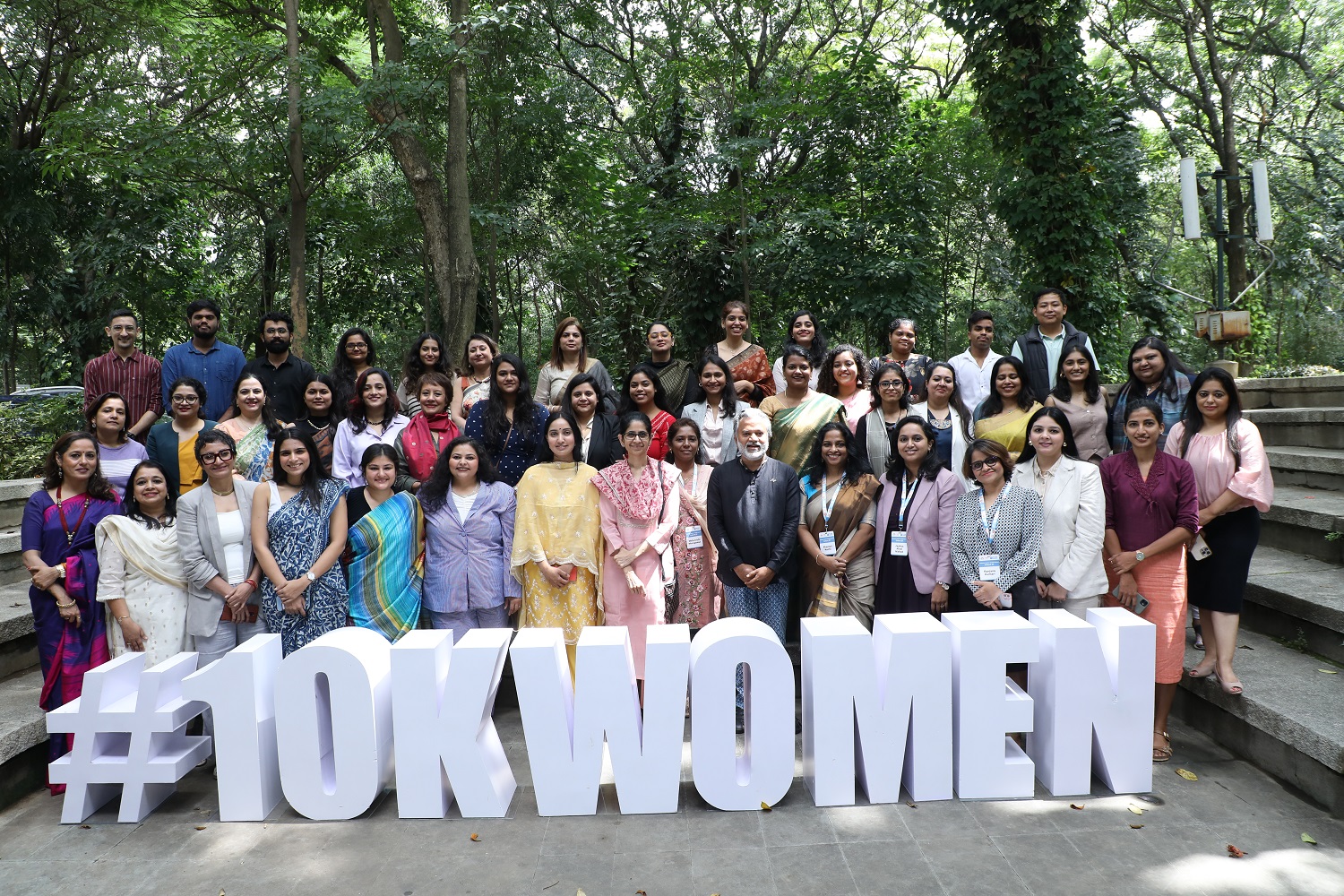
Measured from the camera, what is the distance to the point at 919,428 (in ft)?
13.7

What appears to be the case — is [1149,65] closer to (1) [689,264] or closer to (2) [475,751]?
(1) [689,264]

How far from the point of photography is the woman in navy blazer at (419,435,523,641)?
4289mm

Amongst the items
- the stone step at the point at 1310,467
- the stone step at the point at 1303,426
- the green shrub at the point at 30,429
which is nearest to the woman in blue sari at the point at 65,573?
the green shrub at the point at 30,429

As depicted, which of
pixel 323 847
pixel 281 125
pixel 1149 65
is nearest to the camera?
pixel 323 847

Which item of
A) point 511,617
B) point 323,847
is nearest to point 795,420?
point 511,617

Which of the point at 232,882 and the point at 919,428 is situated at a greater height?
the point at 919,428

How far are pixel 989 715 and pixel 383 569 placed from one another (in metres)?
2.85

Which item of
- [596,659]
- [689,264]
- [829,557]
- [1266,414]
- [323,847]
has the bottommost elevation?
[323,847]

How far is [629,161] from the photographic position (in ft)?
41.0

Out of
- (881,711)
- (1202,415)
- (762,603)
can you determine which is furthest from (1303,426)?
(881,711)

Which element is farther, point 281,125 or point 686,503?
point 281,125

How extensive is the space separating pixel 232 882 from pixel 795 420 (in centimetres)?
333

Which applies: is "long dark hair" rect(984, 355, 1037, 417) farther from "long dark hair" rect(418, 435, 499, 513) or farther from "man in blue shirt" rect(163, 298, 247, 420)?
"man in blue shirt" rect(163, 298, 247, 420)

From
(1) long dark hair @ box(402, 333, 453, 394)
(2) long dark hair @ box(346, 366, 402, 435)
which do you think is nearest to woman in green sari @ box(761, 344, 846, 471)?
(1) long dark hair @ box(402, 333, 453, 394)
